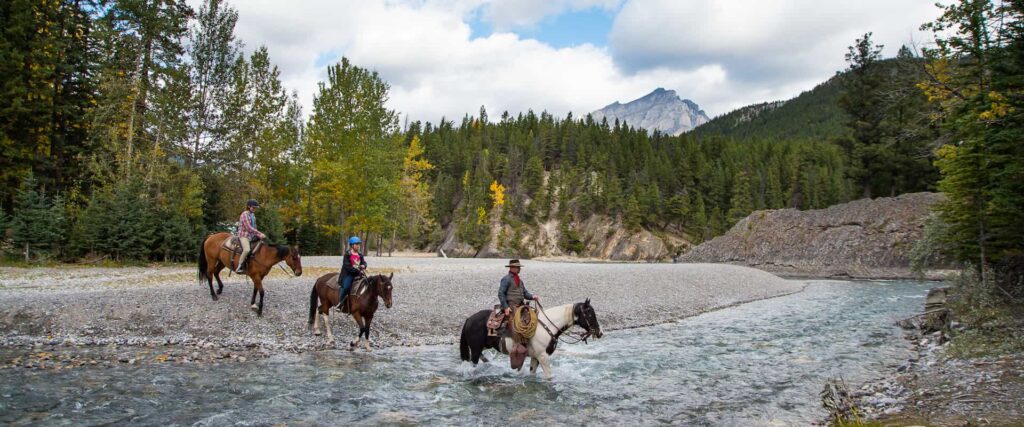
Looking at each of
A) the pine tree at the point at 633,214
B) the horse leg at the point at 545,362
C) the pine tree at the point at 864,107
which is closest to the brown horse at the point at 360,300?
the horse leg at the point at 545,362

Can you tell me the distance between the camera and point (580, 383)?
34.5 feet

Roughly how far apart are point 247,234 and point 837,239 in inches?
2144

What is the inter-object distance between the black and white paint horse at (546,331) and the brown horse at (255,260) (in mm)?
6872

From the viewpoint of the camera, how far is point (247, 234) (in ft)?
50.3

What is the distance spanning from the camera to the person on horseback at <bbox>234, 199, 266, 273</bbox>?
15.0 metres

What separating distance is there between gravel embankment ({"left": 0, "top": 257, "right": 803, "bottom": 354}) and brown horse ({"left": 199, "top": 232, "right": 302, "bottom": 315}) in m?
0.78

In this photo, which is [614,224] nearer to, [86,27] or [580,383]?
[86,27]

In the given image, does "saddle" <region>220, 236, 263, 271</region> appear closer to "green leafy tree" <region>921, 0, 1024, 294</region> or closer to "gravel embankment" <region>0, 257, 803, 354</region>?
"gravel embankment" <region>0, 257, 803, 354</region>

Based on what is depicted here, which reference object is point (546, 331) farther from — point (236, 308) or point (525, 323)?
point (236, 308)

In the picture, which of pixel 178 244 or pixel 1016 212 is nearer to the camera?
pixel 1016 212

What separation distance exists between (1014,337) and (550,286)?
16497 mm

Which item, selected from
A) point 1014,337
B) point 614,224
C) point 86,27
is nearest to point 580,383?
point 1014,337

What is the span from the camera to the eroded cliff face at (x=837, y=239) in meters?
45.2

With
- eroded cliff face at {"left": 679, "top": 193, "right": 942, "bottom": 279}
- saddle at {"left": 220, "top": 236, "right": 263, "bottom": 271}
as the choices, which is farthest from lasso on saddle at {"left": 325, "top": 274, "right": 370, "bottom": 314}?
eroded cliff face at {"left": 679, "top": 193, "right": 942, "bottom": 279}
